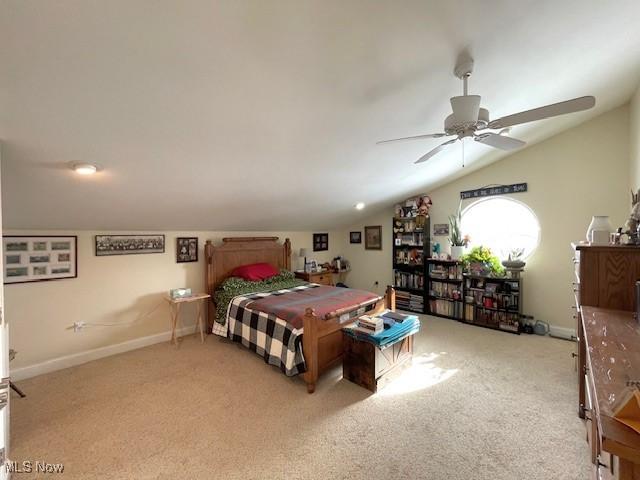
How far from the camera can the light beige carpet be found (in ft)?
5.70

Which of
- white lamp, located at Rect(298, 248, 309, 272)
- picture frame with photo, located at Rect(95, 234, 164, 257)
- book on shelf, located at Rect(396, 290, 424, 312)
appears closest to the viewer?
picture frame with photo, located at Rect(95, 234, 164, 257)

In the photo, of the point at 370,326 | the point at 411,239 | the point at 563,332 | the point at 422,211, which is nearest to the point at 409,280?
the point at 411,239

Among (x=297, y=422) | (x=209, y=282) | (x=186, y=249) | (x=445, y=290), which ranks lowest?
(x=297, y=422)

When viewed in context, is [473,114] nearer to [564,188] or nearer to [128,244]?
[564,188]

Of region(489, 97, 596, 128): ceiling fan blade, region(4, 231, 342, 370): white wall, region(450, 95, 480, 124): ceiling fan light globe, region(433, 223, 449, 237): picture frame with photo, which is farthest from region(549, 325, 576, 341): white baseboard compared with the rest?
region(4, 231, 342, 370): white wall

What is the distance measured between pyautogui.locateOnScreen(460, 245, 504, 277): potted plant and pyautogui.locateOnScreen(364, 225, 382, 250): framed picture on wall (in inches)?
68.3

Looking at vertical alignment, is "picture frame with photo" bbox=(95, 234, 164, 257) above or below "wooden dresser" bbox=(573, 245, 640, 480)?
above

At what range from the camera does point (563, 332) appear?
3773mm

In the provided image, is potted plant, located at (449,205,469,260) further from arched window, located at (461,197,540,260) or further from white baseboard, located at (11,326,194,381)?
white baseboard, located at (11,326,194,381)

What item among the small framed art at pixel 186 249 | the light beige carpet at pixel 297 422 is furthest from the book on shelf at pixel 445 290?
the small framed art at pixel 186 249

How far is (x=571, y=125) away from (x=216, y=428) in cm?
524

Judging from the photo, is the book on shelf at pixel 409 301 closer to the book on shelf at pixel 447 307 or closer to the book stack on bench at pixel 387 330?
the book on shelf at pixel 447 307

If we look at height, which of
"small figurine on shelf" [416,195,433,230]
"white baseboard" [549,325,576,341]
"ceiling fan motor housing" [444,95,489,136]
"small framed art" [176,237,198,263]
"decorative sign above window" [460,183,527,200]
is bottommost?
"white baseboard" [549,325,576,341]

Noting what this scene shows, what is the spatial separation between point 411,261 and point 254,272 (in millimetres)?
2820
